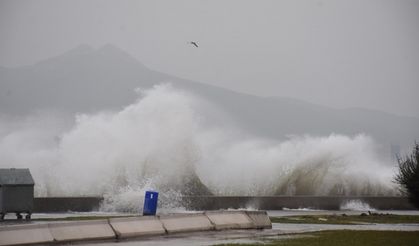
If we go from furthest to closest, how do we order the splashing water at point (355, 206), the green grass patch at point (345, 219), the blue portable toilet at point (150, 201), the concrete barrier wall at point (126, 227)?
1. the splashing water at point (355, 206)
2. the green grass patch at point (345, 219)
3. the blue portable toilet at point (150, 201)
4. the concrete barrier wall at point (126, 227)

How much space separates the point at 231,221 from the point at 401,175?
878cm

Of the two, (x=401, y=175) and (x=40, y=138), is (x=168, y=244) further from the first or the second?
(x=40, y=138)

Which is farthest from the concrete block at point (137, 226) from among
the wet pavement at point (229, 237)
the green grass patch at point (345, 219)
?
the green grass patch at point (345, 219)

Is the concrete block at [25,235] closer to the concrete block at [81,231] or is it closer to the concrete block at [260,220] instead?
the concrete block at [81,231]

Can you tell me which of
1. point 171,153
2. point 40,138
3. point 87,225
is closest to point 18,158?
point 40,138

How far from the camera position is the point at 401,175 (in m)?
27.4

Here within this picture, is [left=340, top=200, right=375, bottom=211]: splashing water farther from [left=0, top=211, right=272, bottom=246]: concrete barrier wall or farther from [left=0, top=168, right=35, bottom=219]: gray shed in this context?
[left=0, top=168, right=35, bottom=219]: gray shed

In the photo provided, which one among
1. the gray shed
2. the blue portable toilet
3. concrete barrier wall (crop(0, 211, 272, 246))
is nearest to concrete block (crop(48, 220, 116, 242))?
concrete barrier wall (crop(0, 211, 272, 246))

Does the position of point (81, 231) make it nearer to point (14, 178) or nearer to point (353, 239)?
point (353, 239)

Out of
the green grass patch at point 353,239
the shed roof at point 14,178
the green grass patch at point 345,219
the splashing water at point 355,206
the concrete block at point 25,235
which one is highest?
the shed roof at point 14,178

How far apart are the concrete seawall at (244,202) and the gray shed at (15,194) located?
5.38 m

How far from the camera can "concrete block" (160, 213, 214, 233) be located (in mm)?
19547

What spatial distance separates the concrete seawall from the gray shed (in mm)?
5379

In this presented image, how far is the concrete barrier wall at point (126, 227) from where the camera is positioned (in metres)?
16.2
